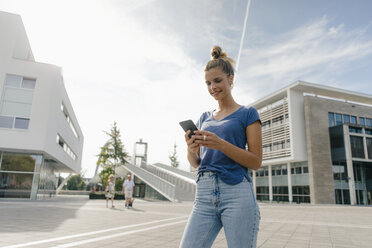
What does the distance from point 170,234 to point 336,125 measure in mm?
29753

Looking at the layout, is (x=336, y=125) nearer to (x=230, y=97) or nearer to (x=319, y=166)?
(x=319, y=166)

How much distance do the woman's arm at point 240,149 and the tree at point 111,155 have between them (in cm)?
2818

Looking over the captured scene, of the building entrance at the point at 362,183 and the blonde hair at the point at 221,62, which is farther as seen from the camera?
the building entrance at the point at 362,183

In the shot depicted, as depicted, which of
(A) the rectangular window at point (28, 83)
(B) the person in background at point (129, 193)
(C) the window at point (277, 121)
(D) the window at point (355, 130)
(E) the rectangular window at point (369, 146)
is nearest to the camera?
(B) the person in background at point (129, 193)

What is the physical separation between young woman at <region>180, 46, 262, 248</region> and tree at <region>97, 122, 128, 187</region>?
91.9 feet

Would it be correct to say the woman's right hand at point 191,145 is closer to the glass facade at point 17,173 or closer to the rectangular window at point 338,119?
the glass facade at point 17,173

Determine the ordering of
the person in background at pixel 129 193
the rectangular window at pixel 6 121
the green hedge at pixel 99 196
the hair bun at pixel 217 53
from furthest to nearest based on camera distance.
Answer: the green hedge at pixel 99 196, the rectangular window at pixel 6 121, the person in background at pixel 129 193, the hair bun at pixel 217 53

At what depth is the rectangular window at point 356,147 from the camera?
28641mm

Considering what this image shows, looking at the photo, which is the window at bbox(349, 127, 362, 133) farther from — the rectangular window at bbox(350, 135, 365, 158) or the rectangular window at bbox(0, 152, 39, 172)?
the rectangular window at bbox(0, 152, 39, 172)

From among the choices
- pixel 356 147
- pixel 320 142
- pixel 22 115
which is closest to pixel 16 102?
pixel 22 115

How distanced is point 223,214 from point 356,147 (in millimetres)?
32739

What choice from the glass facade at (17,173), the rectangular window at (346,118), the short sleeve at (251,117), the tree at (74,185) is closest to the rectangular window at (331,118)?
the rectangular window at (346,118)

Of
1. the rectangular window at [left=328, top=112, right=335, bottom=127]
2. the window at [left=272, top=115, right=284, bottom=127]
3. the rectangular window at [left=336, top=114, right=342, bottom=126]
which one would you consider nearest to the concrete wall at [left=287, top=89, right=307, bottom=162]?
the window at [left=272, top=115, right=284, bottom=127]

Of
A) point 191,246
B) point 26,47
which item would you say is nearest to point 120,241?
point 191,246
